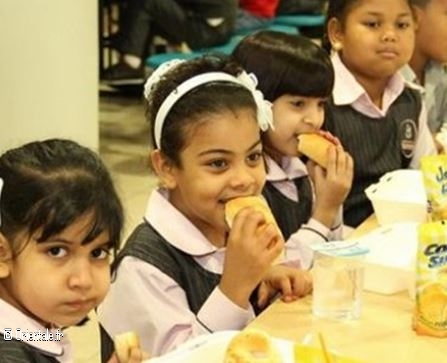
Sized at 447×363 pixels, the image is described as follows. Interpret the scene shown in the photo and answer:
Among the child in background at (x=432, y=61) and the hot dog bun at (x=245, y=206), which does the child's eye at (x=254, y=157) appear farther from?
the child in background at (x=432, y=61)

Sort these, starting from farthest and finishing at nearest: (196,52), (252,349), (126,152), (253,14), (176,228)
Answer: (253,14) < (126,152) < (196,52) < (176,228) < (252,349)

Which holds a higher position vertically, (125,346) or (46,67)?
(125,346)

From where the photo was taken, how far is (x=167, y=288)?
5.73 feet

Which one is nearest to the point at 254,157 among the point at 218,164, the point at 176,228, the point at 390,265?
the point at 218,164

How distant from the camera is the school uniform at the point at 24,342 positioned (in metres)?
1.40

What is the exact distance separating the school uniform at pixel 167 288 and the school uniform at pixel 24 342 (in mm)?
250

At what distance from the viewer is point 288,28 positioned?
559 centimetres

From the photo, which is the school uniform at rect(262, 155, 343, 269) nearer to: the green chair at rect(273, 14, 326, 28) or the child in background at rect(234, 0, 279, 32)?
the child in background at rect(234, 0, 279, 32)

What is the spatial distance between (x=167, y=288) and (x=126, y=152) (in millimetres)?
3452

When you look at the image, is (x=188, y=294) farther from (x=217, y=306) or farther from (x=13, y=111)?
(x=13, y=111)

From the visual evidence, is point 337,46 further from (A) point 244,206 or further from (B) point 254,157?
(A) point 244,206

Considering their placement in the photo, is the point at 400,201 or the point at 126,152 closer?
the point at 400,201

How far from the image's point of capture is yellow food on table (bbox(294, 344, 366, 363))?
1.38 m

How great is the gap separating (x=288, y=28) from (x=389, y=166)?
312 cm
